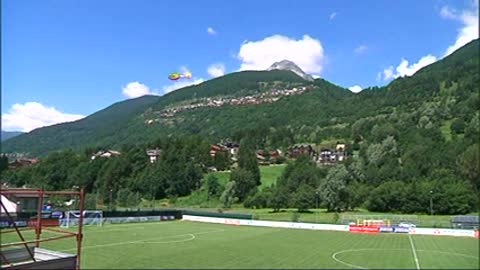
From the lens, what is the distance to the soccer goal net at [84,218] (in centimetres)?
5268

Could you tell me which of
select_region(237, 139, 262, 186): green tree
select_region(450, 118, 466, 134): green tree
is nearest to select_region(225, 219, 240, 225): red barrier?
select_region(237, 139, 262, 186): green tree

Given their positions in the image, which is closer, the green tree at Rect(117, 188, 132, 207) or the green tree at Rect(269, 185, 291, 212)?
the green tree at Rect(269, 185, 291, 212)

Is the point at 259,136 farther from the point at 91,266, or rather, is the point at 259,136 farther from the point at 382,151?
the point at 91,266

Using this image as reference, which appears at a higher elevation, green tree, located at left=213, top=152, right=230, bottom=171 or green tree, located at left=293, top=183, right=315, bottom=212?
green tree, located at left=213, top=152, right=230, bottom=171

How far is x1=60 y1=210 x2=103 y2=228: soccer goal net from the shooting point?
52684mm

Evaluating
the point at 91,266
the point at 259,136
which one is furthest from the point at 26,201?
the point at 259,136

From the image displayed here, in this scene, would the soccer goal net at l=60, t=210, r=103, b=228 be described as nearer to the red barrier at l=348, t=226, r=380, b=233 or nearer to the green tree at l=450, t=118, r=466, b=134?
the red barrier at l=348, t=226, r=380, b=233

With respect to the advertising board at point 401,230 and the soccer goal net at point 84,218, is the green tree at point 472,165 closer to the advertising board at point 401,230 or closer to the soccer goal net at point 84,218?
the advertising board at point 401,230

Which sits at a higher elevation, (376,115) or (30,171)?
(376,115)

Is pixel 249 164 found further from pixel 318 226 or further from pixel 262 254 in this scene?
pixel 262 254

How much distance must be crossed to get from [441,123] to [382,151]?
27.5m

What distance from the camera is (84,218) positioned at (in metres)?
58.9

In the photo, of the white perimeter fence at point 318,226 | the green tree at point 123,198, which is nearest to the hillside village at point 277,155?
the green tree at point 123,198

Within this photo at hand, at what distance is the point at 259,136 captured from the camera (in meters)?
194
